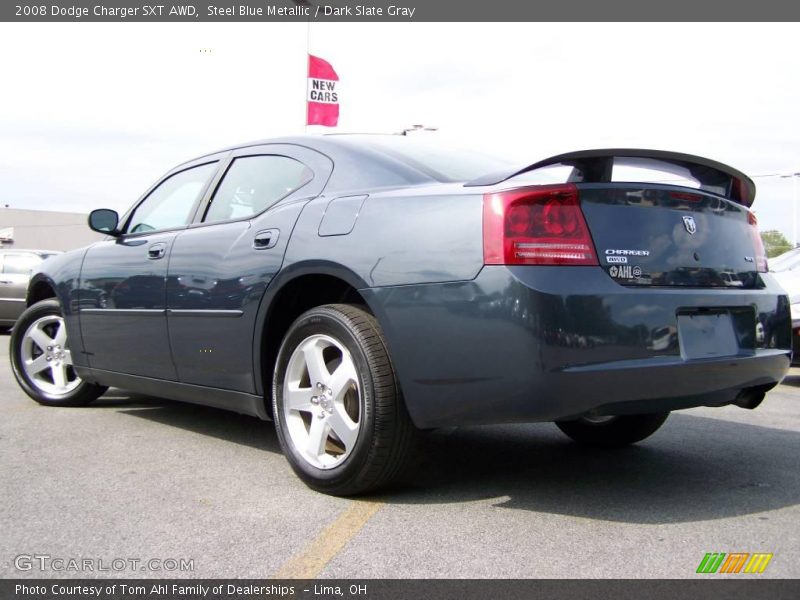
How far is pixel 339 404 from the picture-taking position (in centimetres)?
321

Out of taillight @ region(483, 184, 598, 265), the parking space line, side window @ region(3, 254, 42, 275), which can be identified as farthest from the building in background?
taillight @ region(483, 184, 598, 265)

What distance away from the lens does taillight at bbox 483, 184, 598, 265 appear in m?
2.73

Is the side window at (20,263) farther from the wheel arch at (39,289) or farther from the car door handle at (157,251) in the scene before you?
the car door handle at (157,251)

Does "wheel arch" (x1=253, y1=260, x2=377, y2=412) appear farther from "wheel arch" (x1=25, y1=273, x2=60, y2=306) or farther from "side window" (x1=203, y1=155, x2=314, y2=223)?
"wheel arch" (x1=25, y1=273, x2=60, y2=306)

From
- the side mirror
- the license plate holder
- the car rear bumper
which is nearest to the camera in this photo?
the car rear bumper

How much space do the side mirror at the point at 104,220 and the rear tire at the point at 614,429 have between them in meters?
2.91

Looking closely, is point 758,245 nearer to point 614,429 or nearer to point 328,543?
point 614,429

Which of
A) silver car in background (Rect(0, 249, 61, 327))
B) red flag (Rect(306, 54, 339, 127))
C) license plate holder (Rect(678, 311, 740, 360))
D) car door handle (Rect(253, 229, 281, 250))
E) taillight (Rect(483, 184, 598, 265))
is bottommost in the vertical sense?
silver car in background (Rect(0, 249, 61, 327))

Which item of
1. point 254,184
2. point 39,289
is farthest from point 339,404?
point 39,289

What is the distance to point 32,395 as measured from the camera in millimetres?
5363

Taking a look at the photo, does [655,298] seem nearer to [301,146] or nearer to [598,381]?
[598,381]

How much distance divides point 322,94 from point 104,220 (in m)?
9.51

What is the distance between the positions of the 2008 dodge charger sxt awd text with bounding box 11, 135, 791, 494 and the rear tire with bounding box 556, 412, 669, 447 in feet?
0.04
